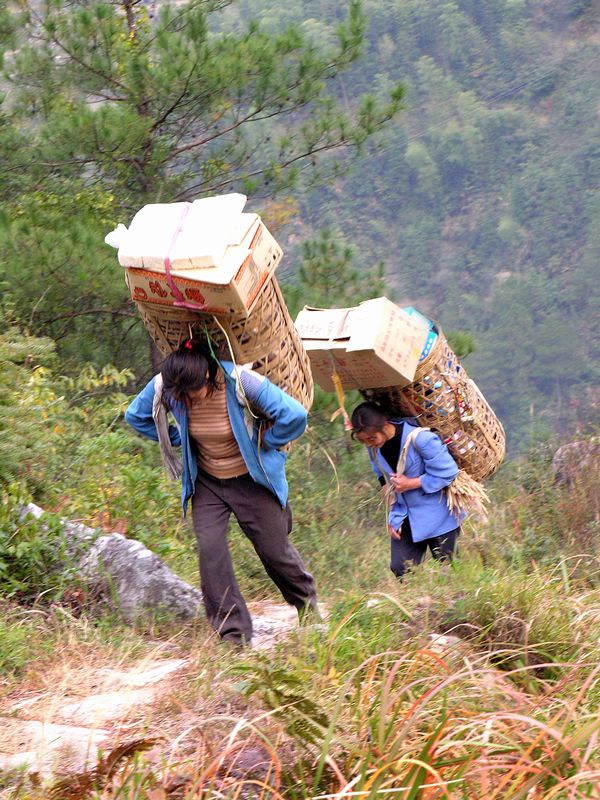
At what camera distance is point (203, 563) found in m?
4.39

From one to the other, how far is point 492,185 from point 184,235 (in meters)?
45.7

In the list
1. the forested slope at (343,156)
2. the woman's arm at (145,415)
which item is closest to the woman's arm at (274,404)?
the woman's arm at (145,415)

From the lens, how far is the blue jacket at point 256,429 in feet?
13.6

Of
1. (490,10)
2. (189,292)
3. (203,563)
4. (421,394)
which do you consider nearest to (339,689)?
(203,563)

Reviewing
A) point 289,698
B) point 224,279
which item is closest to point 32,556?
point 224,279

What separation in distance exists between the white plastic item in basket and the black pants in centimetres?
211

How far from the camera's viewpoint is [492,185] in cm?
4766

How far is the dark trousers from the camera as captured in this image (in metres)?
4.38

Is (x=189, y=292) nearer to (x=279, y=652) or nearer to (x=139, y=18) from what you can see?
(x=279, y=652)

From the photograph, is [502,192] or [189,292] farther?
[502,192]

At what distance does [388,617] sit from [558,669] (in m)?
0.65

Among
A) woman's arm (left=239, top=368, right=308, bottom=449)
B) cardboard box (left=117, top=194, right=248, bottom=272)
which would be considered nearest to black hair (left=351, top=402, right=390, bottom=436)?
woman's arm (left=239, top=368, right=308, bottom=449)

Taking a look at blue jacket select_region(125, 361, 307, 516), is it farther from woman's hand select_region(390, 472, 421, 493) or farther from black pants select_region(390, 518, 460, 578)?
black pants select_region(390, 518, 460, 578)

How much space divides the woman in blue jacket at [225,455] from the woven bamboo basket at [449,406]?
991 mm
